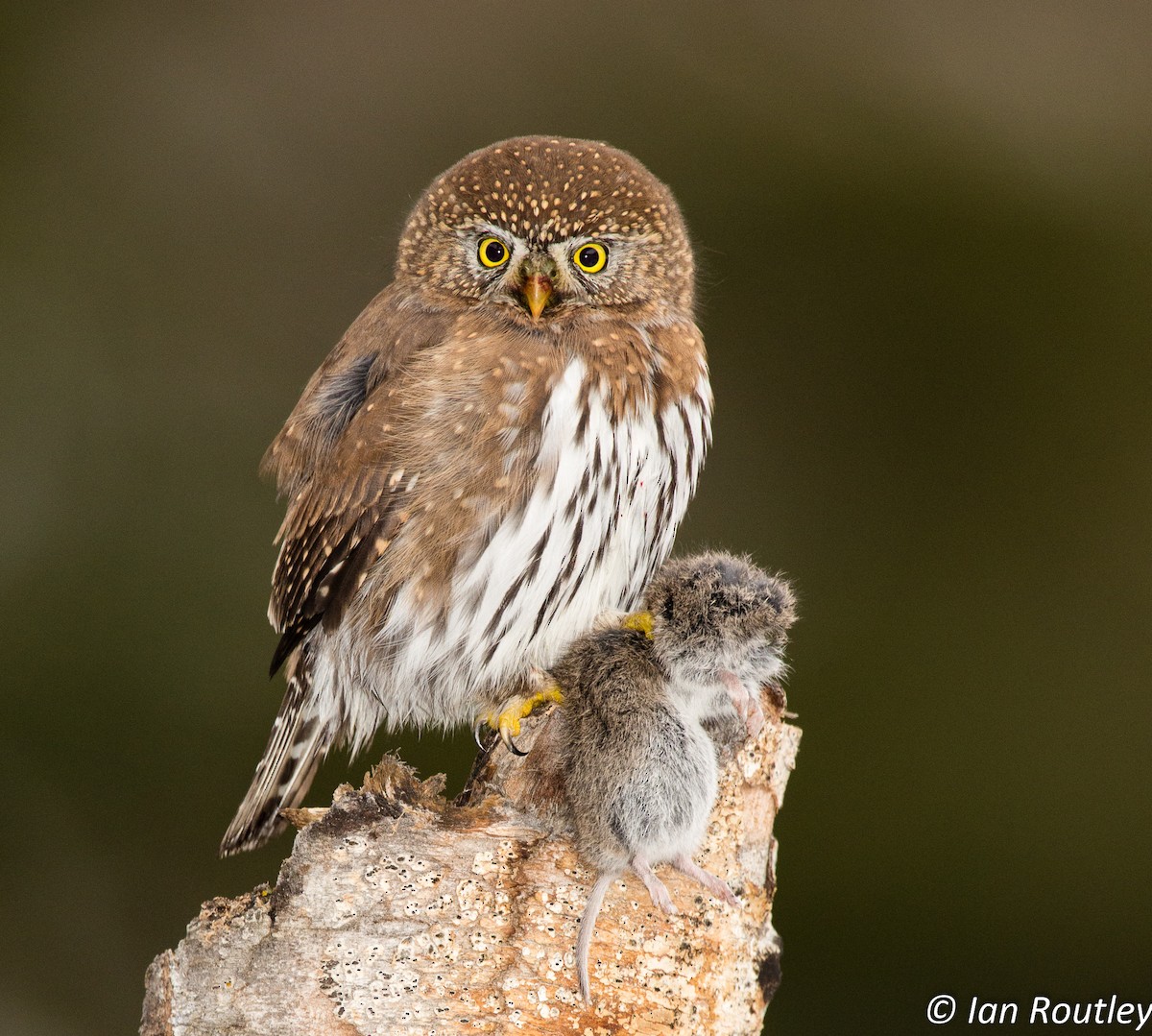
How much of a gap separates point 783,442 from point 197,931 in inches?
84.1

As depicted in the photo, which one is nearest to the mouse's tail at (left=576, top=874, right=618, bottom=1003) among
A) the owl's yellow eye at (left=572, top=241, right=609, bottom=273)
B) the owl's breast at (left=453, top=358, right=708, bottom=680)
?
the owl's breast at (left=453, top=358, right=708, bottom=680)

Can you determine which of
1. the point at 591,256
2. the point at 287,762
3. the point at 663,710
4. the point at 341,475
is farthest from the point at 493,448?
the point at 287,762

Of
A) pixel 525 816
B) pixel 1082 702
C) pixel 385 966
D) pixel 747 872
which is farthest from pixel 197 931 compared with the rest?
pixel 1082 702

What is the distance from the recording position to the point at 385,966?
6.02ft

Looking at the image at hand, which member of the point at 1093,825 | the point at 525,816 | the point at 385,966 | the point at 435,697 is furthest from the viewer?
the point at 1093,825

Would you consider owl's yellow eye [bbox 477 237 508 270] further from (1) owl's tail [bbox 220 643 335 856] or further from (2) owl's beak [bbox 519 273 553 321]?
(1) owl's tail [bbox 220 643 335 856]

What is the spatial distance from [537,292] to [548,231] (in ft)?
0.37

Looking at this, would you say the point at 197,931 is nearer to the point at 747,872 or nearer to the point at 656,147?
the point at 747,872

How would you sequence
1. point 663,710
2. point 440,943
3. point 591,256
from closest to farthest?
point 440,943, point 663,710, point 591,256

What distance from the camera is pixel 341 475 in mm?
2521

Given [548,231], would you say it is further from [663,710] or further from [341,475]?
[663,710]

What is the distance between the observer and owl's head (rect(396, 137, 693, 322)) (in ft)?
8.07

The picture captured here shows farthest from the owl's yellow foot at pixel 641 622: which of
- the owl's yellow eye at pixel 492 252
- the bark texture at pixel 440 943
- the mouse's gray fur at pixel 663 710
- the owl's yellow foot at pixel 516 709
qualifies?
the owl's yellow eye at pixel 492 252

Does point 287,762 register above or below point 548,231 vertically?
below
